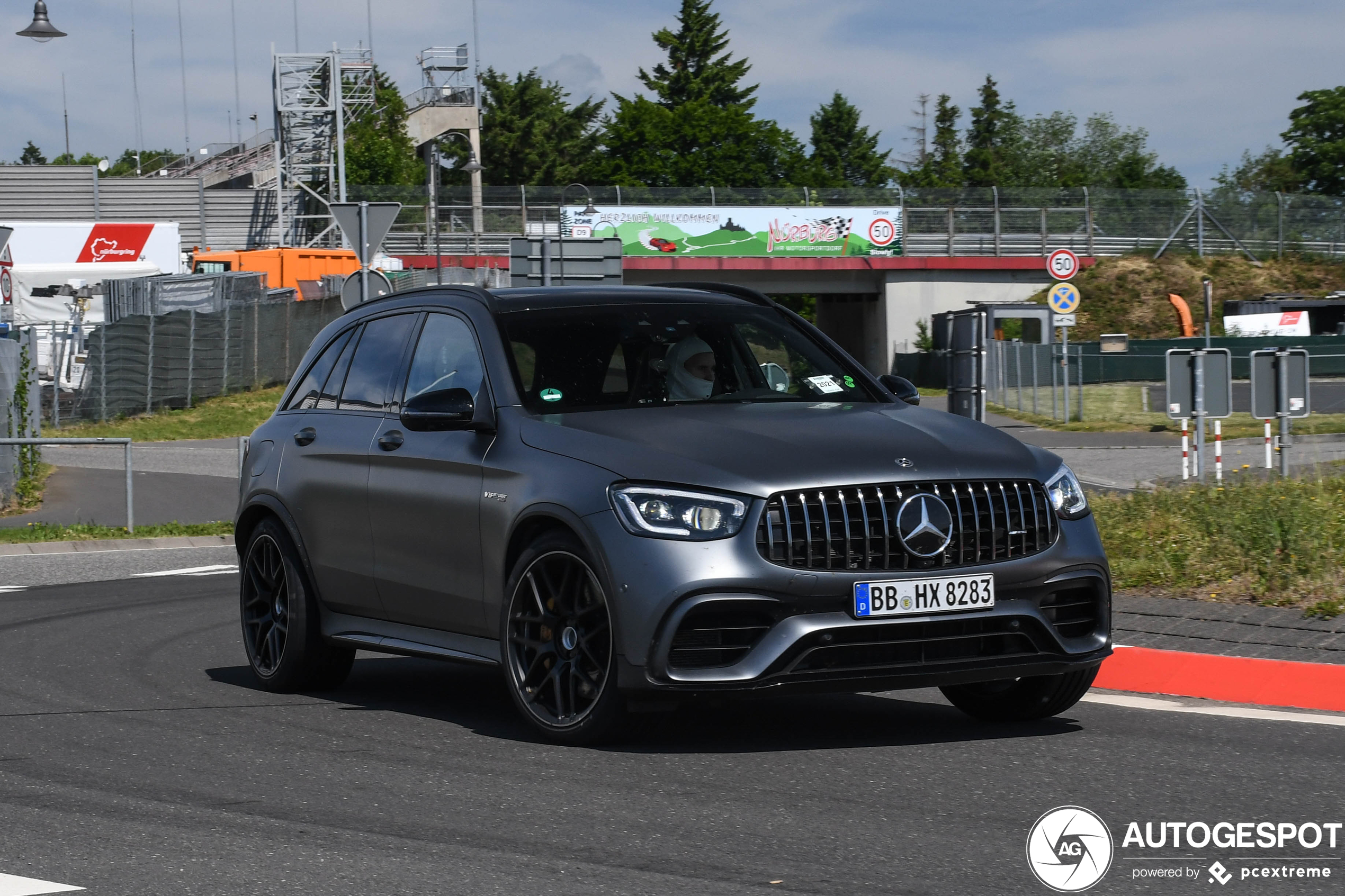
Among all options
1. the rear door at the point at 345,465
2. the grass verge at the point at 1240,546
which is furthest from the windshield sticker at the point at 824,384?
the grass verge at the point at 1240,546

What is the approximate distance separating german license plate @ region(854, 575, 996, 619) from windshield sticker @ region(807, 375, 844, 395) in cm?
145

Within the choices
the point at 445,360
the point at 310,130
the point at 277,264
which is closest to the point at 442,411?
the point at 445,360

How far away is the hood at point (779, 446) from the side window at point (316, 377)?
209cm

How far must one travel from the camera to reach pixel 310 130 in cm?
7450

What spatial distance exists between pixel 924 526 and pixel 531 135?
113 meters

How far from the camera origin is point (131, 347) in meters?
38.2

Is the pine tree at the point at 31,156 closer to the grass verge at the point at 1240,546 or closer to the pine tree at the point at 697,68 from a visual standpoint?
the pine tree at the point at 697,68

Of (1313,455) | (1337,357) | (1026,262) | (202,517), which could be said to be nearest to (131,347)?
(202,517)

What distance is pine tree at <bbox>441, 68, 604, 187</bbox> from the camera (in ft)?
380

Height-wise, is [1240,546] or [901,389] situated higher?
[901,389]

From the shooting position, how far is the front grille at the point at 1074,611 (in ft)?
20.6

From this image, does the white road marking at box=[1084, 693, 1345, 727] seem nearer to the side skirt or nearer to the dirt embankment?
the side skirt

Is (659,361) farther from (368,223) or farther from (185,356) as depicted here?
(185,356)

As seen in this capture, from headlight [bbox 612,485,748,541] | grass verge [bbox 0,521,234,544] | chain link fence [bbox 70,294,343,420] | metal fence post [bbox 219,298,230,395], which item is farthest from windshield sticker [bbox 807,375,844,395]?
metal fence post [bbox 219,298,230,395]
